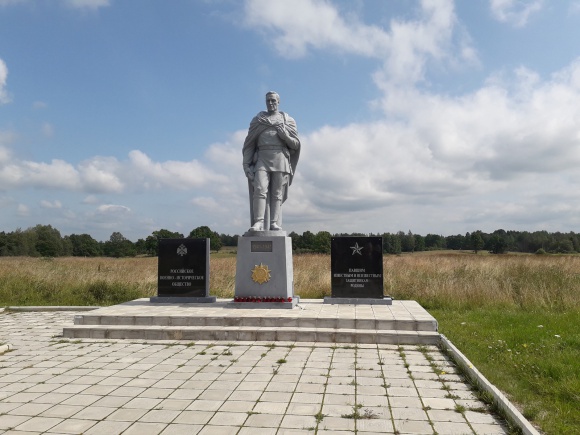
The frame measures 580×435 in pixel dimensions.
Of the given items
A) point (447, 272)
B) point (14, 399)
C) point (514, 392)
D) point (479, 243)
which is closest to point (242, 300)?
point (14, 399)

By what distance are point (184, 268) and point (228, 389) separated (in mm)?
5451

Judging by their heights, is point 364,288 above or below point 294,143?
below

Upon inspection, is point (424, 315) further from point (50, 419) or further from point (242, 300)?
point (50, 419)

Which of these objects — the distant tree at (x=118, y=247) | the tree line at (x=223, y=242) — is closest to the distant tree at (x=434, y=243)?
the tree line at (x=223, y=242)

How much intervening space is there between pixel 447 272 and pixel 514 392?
9320 mm

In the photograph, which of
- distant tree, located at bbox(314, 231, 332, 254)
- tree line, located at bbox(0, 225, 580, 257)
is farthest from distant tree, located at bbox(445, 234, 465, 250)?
distant tree, located at bbox(314, 231, 332, 254)

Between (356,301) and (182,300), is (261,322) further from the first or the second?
(182,300)

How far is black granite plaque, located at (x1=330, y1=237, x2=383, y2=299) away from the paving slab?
8.93ft

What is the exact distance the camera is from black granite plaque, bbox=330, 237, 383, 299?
367 inches

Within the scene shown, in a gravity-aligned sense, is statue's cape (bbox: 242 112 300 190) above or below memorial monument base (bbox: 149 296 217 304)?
above

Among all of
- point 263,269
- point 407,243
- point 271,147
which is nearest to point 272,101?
point 271,147

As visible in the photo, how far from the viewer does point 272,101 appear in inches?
371

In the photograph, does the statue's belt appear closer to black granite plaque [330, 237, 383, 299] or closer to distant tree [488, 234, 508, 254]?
black granite plaque [330, 237, 383, 299]

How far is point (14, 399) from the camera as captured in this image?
4.20m
